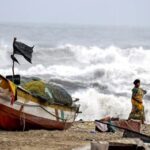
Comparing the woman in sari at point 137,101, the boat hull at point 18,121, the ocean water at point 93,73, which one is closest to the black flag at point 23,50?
the boat hull at point 18,121

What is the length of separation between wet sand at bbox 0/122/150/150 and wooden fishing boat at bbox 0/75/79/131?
0.28 metres

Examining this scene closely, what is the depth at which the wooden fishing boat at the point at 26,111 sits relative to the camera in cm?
1234

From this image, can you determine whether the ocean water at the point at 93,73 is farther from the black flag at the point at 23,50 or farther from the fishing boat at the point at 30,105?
the black flag at the point at 23,50

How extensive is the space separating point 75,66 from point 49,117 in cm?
2566

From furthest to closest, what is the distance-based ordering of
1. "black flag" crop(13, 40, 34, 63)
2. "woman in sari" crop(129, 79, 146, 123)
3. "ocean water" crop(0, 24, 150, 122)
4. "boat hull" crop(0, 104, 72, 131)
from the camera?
"ocean water" crop(0, 24, 150, 122), "woman in sari" crop(129, 79, 146, 123), "black flag" crop(13, 40, 34, 63), "boat hull" crop(0, 104, 72, 131)

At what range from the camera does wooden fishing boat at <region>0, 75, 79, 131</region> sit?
12.3 m

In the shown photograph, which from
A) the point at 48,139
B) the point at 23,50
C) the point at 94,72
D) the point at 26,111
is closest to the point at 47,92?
the point at 26,111

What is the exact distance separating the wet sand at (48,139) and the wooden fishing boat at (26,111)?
283 millimetres

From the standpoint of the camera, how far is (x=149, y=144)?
31.0 feet

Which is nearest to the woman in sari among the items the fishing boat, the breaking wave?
the fishing boat

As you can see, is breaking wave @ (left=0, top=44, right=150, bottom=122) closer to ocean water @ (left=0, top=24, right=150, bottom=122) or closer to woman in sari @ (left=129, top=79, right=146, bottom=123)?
ocean water @ (left=0, top=24, right=150, bottom=122)

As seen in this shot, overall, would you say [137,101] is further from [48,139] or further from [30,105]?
[48,139]

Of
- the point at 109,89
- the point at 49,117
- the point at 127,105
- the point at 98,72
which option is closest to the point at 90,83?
the point at 109,89

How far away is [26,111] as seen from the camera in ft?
41.4
